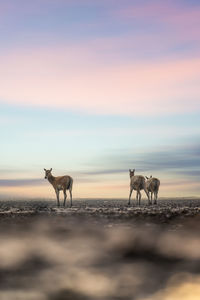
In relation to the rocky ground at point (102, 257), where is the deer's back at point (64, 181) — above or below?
above

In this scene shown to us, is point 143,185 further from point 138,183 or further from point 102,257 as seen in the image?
point 102,257

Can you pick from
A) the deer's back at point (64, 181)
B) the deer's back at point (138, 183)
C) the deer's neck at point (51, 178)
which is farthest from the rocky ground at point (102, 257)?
the deer's neck at point (51, 178)

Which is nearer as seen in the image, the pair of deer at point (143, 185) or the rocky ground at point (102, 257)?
the rocky ground at point (102, 257)

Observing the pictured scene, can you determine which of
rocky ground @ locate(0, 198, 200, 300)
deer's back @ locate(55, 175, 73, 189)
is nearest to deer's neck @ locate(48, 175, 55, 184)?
deer's back @ locate(55, 175, 73, 189)

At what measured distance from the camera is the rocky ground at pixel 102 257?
304 inches

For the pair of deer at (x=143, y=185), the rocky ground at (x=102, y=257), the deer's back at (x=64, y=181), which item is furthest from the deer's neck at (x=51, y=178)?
the rocky ground at (x=102, y=257)

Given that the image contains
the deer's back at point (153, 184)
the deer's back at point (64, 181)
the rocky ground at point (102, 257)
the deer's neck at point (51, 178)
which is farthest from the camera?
the deer's neck at point (51, 178)

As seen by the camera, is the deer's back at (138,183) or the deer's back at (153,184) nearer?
the deer's back at (138,183)

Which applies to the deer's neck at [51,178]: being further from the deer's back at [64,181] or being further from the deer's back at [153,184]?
the deer's back at [153,184]

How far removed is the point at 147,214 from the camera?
1584 cm

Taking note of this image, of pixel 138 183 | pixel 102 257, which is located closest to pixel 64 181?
pixel 138 183

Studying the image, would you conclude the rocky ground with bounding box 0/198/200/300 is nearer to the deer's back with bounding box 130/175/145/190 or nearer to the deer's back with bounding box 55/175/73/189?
the deer's back with bounding box 55/175/73/189

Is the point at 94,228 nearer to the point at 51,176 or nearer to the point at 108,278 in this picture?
the point at 108,278

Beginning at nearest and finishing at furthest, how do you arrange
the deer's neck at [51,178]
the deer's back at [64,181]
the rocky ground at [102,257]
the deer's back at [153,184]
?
the rocky ground at [102,257], the deer's back at [64,181], the deer's back at [153,184], the deer's neck at [51,178]
